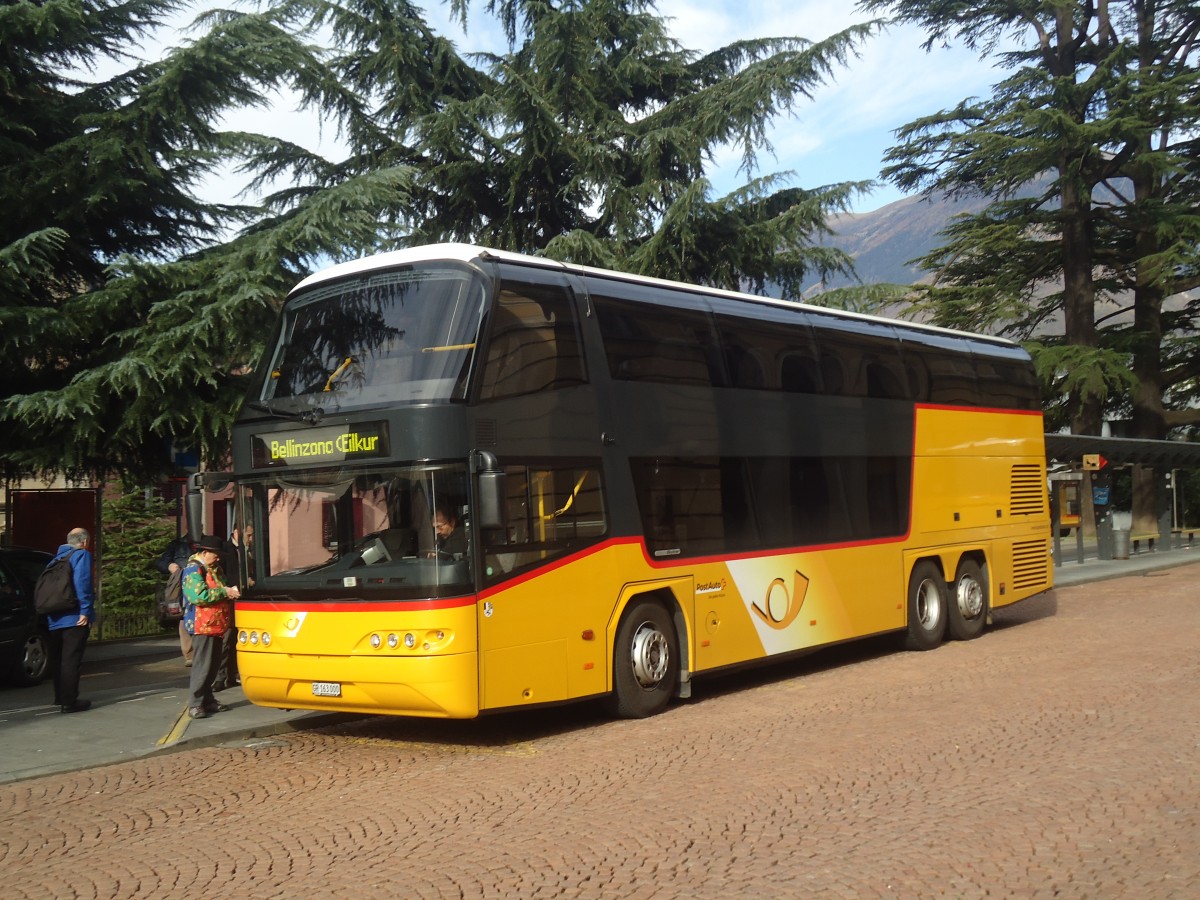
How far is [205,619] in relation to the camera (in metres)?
11.4

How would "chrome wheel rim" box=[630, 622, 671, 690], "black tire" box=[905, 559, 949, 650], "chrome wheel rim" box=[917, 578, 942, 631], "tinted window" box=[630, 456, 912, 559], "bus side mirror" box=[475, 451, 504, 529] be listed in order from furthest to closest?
"chrome wheel rim" box=[917, 578, 942, 631]
"black tire" box=[905, 559, 949, 650]
"tinted window" box=[630, 456, 912, 559]
"chrome wheel rim" box=[630, 622, 671, 690]
"bus side mirror" box=[475, 451, 504, 529]

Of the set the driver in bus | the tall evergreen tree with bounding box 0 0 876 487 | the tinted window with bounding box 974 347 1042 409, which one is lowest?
the driver in bus

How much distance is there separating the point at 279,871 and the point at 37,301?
32.1 ft

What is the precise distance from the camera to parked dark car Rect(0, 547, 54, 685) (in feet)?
45.1

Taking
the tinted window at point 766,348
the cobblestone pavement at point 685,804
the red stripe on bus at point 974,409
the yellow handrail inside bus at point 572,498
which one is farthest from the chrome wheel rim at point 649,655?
the red stripe on bus at point 974,409

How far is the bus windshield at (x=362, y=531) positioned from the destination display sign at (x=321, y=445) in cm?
11


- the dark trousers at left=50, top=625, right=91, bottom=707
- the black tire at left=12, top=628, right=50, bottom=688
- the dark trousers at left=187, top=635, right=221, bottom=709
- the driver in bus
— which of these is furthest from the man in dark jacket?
the driver in bus

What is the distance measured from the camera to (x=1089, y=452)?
2784 cm

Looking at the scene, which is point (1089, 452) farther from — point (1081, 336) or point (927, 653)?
point (927, 653)

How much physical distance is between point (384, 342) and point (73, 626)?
4.51 metres

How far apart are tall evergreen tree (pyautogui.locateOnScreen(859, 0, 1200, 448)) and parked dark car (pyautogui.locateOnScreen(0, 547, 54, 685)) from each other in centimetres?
2705

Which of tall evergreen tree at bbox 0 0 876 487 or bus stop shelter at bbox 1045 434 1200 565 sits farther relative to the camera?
bus stop shelter at bbox 1045 434 1200 565

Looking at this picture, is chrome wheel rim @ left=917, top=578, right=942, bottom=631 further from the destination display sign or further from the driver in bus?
the destination display sign

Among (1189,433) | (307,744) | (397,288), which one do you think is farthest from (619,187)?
(1189,433)
